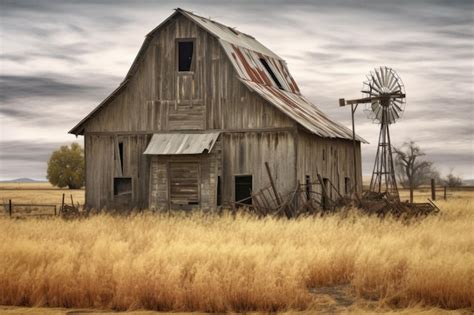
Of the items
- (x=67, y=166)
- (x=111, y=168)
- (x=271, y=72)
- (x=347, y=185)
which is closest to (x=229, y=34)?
(x=271, y=72)

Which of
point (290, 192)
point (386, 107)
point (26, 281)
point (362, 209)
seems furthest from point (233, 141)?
point (26, 281)

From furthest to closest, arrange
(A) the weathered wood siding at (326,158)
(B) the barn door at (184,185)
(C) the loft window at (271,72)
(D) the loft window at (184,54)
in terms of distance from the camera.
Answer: (C) the loft window at (271,72), (D) the loft window at (184,54), (B) the barn door at (184,185), (A) the weathered wood siding at (326,158)

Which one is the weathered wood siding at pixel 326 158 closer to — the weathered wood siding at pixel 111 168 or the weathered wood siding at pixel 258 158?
the weathered wood siding at pixel 258 158

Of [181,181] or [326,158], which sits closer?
[181,181]

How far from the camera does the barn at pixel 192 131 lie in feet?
84.6

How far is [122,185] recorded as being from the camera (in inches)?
1094

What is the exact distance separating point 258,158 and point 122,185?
5352mm

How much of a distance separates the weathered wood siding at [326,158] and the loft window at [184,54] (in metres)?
4.92

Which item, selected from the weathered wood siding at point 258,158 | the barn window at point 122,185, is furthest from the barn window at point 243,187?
the barn window at point 122,185

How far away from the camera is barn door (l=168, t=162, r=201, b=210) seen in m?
26.3

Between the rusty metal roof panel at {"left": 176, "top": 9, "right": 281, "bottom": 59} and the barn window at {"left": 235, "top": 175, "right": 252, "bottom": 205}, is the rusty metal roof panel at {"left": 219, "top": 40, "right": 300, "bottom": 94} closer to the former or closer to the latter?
the rusty metal roof panel at {"left": 176, "top": 9, "right": 281, "bottom": 59}

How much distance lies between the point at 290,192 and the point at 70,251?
12521mm

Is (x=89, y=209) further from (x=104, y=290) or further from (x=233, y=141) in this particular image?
(x=104, y=290)

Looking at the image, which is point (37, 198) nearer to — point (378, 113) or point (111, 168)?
point (378, 113)
